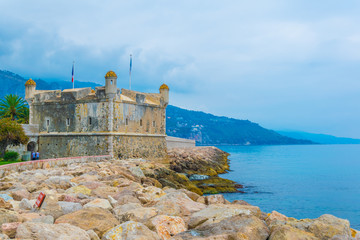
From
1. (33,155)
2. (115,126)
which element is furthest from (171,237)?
(33,155)

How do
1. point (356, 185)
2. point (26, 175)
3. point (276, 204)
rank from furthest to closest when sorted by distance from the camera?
point (356, 185) → point (276, 204) → point (26, 175)

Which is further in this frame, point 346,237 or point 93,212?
point 93,212

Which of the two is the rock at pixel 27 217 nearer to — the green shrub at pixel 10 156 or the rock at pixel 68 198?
the rock at pixel 68 198

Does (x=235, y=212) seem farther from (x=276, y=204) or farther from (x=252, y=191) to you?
(x=252, y=191)

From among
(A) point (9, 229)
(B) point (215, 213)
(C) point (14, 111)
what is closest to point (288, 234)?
(B) point (215, 213)

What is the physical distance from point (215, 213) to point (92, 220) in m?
2.53

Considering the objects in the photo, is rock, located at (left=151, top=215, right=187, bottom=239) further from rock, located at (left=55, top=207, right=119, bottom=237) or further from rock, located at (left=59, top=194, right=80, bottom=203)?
rock, located at (left=59, top=194, right=80, bottom=203)

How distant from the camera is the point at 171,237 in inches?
242

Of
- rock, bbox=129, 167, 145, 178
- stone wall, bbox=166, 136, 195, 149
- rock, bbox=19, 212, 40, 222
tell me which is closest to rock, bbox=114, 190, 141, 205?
rock, bbox=19, 212, 40, 222

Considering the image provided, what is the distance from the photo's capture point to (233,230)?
6070 millimetres

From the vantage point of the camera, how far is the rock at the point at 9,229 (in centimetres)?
553

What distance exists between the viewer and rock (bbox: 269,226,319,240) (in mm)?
5664

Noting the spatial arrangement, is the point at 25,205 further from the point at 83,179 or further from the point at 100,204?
the point at 83,179

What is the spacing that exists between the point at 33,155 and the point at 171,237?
2069cm
